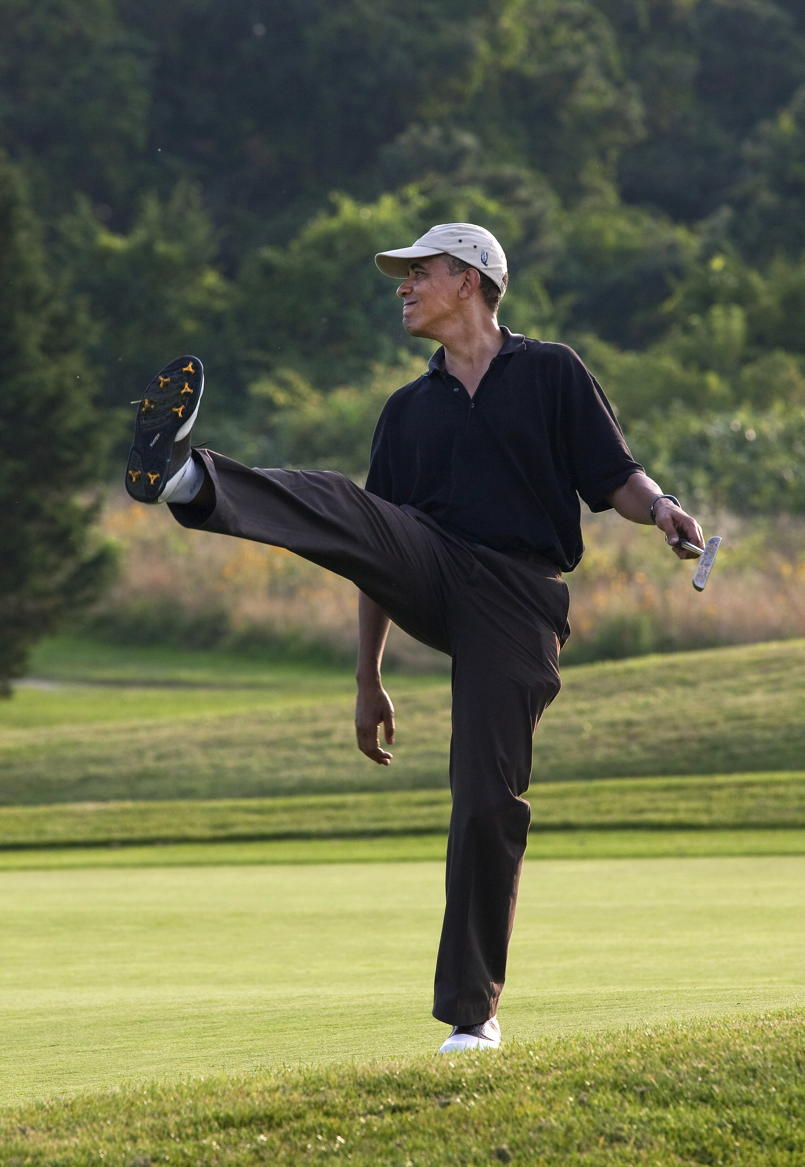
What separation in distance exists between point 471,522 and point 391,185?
165ft

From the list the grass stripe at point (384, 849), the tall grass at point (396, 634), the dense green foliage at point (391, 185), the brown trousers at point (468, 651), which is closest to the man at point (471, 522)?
the brown trousers at point (468, 651)

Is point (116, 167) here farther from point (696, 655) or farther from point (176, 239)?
point (696, 655)

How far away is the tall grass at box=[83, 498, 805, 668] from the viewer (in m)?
23.6

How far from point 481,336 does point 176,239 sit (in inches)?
1711

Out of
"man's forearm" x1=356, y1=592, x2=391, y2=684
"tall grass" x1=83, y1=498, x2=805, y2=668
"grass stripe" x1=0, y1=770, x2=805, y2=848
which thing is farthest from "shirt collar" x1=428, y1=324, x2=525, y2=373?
"tall grass" x1=83, y1=498, x2=805, y2=668

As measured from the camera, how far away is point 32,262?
21609 millimetres

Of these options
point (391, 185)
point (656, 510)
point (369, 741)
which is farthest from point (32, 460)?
point (391, 185)

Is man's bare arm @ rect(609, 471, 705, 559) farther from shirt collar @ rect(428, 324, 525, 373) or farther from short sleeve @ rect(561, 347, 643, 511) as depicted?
shirt collar @ rect(428, 324, 525, 373)

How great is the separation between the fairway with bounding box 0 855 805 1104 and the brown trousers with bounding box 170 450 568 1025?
288 millimetres

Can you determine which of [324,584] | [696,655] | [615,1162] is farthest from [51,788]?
[615,1162]

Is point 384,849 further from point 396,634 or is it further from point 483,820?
point 396,634

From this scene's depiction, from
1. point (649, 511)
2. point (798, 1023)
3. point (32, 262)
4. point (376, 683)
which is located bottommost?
point (798, 1023)

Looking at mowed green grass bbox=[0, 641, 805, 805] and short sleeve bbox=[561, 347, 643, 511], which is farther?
mowed green grass bbox=[0, 641, 805, 805]

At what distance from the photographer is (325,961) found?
21.4 ft
